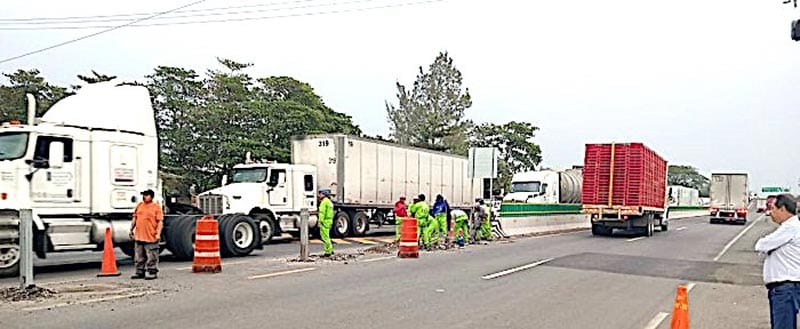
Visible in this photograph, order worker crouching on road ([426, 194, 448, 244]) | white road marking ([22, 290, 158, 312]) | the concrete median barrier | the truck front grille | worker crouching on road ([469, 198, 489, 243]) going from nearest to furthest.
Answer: white road marking ([22, 290, 158, 312])
worker crouching on road ([426, 194, 448, 244])
the truck front grille
worker crouching on road ([469, 198, 489, 243])
the concrete median barrier

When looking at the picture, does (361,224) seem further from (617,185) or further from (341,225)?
(617,185)

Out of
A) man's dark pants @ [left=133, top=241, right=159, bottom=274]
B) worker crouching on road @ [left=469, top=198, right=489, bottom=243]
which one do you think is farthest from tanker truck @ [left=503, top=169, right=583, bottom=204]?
man's dark pants @ [left=133, top=241, right=159, bottom=274]

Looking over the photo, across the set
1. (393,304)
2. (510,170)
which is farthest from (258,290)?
(510,170)

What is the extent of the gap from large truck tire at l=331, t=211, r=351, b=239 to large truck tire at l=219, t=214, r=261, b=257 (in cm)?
804

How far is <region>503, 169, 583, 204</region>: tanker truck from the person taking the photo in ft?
127

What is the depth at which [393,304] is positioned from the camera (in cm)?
1072

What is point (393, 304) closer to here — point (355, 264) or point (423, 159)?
point (355, 264)

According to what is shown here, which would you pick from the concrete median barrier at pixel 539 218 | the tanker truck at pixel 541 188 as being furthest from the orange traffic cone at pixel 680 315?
the tanker truck at pixel 541 188

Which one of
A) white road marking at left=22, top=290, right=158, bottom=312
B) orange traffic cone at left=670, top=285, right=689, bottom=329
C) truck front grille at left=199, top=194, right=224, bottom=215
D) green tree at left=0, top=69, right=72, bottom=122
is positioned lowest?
white road marking at left=22, top=290, right=158, bottom=312

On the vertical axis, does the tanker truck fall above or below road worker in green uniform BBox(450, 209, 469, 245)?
above

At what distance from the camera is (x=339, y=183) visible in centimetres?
2688

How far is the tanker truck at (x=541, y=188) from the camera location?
38.6 metres

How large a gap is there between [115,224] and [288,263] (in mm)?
3706

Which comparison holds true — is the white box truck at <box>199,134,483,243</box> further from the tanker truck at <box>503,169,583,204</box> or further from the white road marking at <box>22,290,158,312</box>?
the white road marking at <box>22,290,158,312</box>
